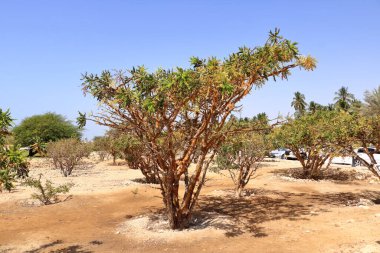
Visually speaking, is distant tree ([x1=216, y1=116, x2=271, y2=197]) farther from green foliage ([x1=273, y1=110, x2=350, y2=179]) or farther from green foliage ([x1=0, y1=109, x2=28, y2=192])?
green foliage ([x1=0, y1=109, x2=28, y2=192])

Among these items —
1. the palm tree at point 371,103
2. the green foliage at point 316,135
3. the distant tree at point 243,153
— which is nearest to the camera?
the green foliage at point 316,135

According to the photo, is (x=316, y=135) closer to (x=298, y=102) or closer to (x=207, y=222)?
(x=207, y=222)

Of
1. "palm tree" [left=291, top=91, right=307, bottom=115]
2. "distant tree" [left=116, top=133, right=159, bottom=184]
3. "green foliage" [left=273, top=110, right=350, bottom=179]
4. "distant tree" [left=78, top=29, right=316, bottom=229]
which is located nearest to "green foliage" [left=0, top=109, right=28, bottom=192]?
"distant tree" [left=78, top=29, right=316, bottom=229]

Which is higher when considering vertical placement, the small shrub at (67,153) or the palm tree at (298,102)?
the palm tree at (298,102)

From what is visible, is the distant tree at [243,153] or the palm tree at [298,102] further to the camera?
the palm tree at [298,102]

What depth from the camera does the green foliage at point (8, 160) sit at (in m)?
5.82

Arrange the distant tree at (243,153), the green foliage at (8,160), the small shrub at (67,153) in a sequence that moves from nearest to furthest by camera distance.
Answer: the green foliage at (8,160)
the distant tree at (243,153)
the small shrub at (67,153)

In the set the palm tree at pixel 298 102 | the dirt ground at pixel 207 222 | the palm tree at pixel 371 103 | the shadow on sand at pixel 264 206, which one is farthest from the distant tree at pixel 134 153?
the palm tree at pixel 298 102

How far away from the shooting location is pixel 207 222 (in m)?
12.3

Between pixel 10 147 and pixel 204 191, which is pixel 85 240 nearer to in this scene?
pixel 10 147

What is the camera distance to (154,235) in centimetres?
1105

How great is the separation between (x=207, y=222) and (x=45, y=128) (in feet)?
156

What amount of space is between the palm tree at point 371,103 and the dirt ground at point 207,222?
23115mm

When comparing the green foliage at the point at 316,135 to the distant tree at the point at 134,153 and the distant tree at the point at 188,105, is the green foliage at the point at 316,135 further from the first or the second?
the distant tree at the point at 134,153
